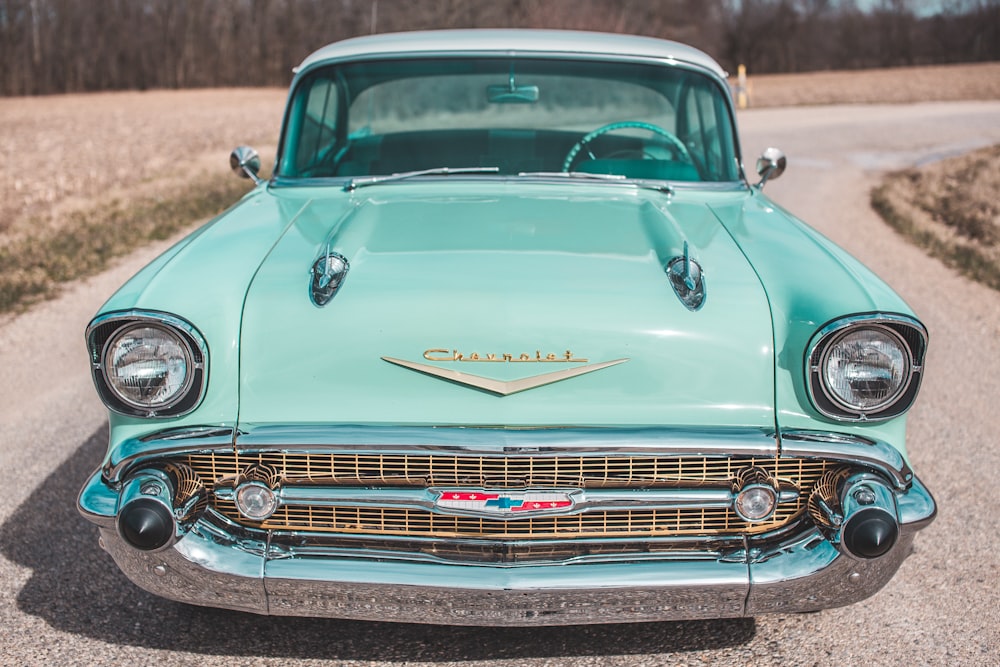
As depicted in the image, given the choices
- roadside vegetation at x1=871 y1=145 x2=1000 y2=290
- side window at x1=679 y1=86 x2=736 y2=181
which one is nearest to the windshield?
side window at x1=679 y1=86 x2=736 y2=181

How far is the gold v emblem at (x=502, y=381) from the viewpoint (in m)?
2.17

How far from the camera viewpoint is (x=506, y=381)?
218 centimetres

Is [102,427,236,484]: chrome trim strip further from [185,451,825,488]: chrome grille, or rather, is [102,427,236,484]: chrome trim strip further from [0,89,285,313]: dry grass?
[0,89,285,313]: dry grass

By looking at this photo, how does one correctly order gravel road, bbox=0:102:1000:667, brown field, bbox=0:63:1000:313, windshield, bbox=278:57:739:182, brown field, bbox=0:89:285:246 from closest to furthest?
1. gravel road, bbox=0:102:1000:667
2. windshield, bbox=278:57:739:182
3. brown field, bbox=0:63:1000:313
4. brown field, bbox=0:89:285:246

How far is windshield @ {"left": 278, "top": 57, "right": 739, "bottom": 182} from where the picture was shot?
11.3 feet

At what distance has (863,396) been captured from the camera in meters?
2.22

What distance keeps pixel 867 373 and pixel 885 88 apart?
35.8 metres

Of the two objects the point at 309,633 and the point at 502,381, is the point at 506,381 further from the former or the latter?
the point at 309,633

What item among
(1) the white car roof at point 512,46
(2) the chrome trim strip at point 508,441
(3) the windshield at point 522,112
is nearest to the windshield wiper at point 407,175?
(3) the windshield at point 522,112

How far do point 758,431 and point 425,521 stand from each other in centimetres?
77

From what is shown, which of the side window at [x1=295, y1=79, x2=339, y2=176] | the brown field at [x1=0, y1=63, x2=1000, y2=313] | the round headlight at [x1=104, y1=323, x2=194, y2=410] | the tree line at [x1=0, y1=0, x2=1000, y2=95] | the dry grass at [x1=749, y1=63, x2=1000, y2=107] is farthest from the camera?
the tree line at [x1=0, y1=0, x2=1000, y2=95]

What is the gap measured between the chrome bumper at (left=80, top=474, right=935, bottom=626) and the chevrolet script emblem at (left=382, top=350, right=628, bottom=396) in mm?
395

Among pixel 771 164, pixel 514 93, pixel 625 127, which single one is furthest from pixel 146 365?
pixel 771 164

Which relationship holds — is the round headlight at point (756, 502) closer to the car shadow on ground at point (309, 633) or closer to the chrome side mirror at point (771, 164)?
the car shadow on ground at point (309, 633)
